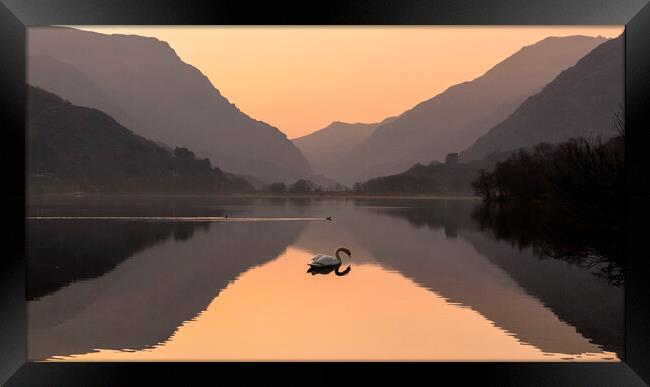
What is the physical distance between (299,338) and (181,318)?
3.23m

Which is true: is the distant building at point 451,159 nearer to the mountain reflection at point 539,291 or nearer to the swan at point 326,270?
the mountain reflection at point 539,291

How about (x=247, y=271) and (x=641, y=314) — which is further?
(x=247, y=271)

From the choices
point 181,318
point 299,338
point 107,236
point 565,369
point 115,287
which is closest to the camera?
point 565,369

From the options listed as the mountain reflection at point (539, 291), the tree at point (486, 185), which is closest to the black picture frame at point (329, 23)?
the mountain reflection at point (539, 291)

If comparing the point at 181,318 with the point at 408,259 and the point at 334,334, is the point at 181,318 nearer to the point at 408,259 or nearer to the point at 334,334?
the point at 334,334

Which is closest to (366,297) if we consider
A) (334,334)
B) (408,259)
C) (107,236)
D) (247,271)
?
(334,334)

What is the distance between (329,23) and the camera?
292 inches

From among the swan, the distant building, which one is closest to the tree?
the swan

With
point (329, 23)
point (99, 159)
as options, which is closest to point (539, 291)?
point (329, 23)

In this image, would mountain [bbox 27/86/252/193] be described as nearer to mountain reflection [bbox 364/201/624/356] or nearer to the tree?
the tree

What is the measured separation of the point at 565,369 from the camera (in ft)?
23.2

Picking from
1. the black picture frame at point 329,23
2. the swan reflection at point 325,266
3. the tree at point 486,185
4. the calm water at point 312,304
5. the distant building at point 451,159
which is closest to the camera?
the black picture frame at point 329,23

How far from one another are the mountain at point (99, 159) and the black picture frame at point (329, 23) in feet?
563

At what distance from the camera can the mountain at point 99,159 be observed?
17612cm
